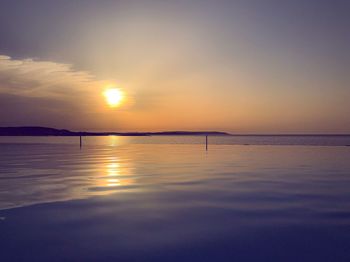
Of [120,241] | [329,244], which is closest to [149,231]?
[120,241]

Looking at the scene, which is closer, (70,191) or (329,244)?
(329,244)

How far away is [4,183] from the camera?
13156mm

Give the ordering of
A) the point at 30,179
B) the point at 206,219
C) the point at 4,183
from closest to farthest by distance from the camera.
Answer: the point at 206,219 < the point at 4,183 < the point at 30,179

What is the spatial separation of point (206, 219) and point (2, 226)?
4.51 meters

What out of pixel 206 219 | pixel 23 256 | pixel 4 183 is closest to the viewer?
pixel 23 256

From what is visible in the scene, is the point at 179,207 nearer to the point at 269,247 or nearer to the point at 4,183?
the point at 269,247

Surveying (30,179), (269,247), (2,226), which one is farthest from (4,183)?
(269,247)

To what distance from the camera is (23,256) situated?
217 inches

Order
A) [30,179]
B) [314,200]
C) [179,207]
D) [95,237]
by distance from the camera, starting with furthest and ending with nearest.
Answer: [30,179]
[314,200]
[179,207]
[95,237]

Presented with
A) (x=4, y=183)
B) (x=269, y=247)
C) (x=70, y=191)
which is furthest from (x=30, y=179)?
(x=269, y=247)

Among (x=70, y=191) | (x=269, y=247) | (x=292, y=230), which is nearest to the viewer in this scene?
(x=269, y=247)

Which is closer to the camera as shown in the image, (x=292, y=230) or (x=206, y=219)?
(x=292, y=230)

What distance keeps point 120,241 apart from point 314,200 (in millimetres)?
6402

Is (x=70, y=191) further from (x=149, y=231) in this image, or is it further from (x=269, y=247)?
(x=269, y=247)
